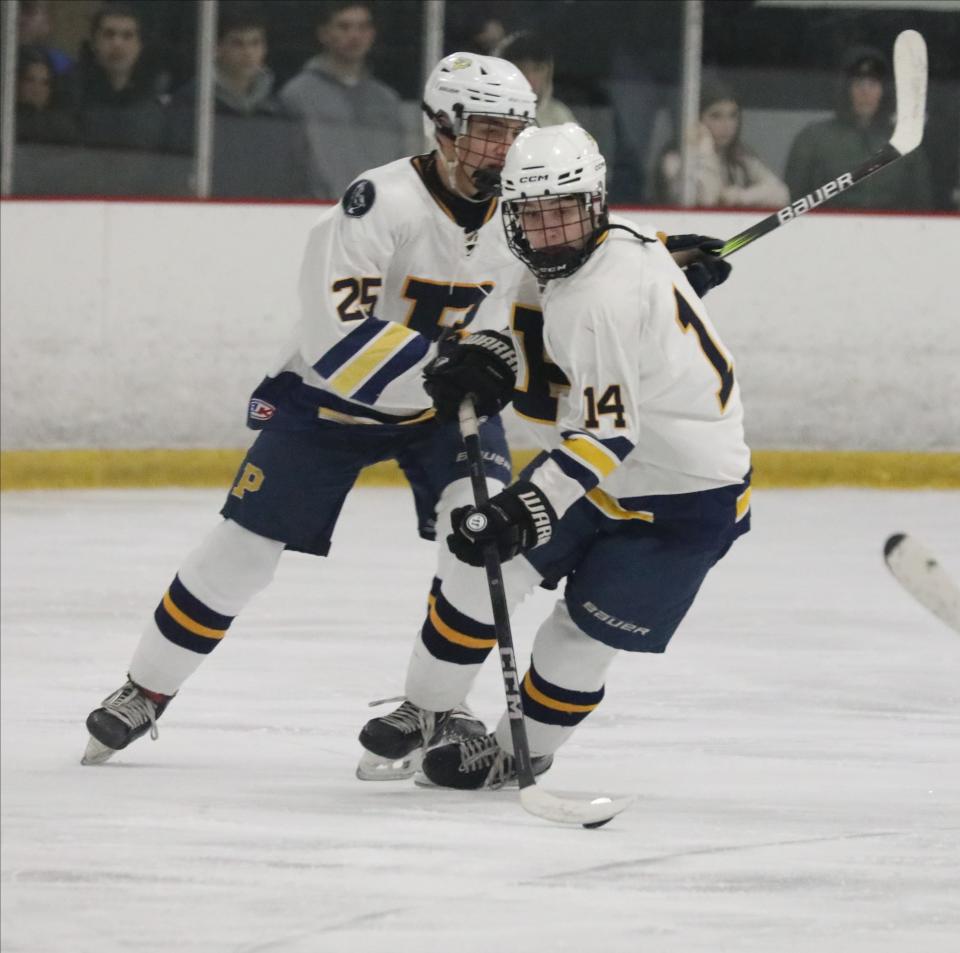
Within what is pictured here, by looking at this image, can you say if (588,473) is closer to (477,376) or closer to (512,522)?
(512,522)

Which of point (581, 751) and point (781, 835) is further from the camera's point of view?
point (581, 751)

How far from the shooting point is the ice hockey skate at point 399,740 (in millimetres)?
3064

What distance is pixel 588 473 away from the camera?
268 centimetres

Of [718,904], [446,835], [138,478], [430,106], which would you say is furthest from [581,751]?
[138,478]

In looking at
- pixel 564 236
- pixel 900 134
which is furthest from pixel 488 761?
pixel 900 134

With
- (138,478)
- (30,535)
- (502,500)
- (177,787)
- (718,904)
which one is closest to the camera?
(718,904)

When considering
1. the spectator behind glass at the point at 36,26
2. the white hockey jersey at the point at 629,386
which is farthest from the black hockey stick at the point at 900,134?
the spectator behind glass at the point at 36,26

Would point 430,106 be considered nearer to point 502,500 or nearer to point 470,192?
point 470,192

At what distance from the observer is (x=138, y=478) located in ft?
18.2

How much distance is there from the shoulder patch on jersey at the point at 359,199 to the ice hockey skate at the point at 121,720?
2.50 ft

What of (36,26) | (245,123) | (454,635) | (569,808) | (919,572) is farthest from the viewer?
(245,123)

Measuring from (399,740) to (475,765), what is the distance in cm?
11

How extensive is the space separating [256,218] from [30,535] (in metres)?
1.15

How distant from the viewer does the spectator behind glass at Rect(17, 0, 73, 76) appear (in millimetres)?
5574
